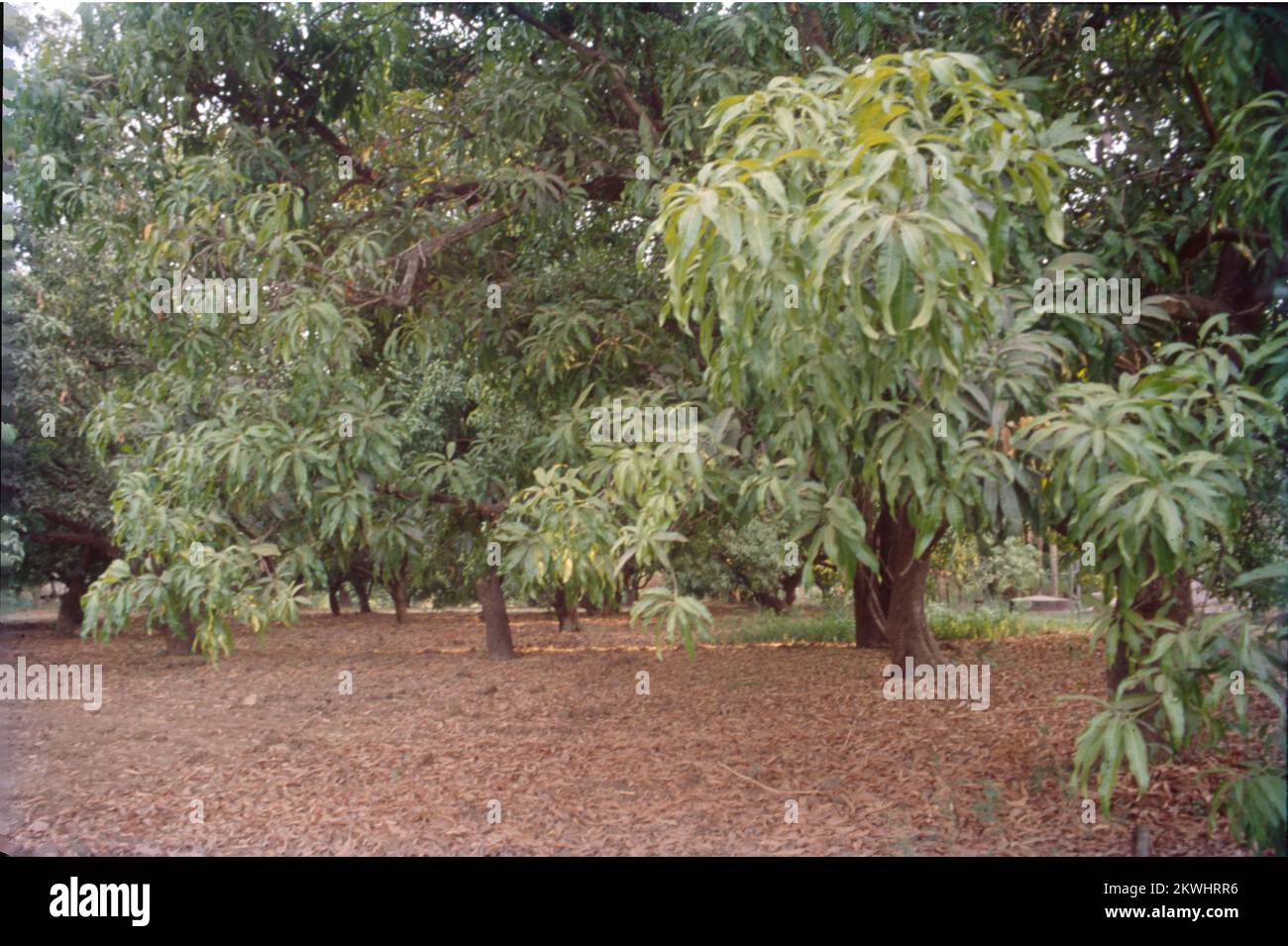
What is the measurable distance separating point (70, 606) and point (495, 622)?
612cm

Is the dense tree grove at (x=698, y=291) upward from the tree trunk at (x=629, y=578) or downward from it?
upward

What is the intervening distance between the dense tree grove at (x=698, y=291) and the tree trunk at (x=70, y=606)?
26.4ft

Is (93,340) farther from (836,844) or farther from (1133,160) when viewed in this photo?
(1133,160)

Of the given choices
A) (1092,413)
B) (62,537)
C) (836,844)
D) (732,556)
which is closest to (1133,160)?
(1092,413)

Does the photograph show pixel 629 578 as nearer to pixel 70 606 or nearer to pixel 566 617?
pixel 566 617

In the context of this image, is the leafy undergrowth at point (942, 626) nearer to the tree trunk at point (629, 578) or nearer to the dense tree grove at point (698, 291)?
the tree trunk at point (629, 578)

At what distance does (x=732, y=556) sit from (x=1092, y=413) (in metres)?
9.56

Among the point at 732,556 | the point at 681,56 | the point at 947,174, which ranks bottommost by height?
the point at 732,556

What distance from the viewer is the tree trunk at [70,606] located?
12281 millimetres

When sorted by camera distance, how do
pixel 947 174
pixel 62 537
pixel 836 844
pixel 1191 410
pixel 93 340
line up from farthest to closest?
pixel 62 537
pixel 93 340
pixel 836 844
pixel 1191 410
pixel 947 174

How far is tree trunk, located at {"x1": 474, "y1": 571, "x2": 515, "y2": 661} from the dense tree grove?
12.2ft

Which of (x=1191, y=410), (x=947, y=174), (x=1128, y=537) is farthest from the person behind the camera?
(x=1191, y=410)

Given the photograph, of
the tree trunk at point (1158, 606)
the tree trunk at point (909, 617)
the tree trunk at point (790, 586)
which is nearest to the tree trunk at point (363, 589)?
the tree trunk at point (790, 586)

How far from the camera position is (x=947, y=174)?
2.41m
